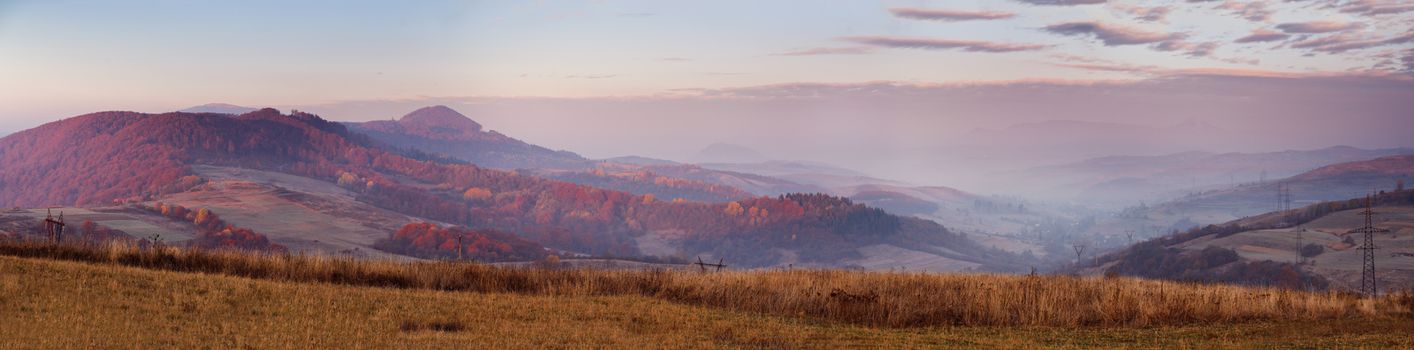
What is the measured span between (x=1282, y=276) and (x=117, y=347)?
178272mm

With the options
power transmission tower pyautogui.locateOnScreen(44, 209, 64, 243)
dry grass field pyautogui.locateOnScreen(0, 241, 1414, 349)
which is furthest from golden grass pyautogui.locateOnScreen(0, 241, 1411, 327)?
power transmission tower pyautogui.locateOnScreen(44, 209, 64, 243)

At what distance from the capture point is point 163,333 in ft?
61.3

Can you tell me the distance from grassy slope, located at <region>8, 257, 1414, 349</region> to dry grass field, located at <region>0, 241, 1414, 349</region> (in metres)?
0.07

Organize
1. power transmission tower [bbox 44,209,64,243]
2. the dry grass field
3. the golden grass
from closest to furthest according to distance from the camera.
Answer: the dry grass field < the golden grass < power transmission tower [bbox 44,209,64,243]

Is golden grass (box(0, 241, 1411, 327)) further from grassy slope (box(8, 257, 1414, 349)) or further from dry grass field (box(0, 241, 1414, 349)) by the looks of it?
grassy slope (box(8, 257, 1414, 349))

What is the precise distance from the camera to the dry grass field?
19906 mm

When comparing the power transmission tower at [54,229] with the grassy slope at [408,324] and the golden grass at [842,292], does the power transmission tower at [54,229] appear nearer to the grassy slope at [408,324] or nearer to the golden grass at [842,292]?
the golden grass at [842,292]

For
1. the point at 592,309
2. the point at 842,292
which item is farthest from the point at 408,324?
the point at 842,292

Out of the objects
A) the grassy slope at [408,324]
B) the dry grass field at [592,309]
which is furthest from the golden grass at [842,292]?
the grassy slope at [408,324]

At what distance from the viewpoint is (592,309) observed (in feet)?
82.5

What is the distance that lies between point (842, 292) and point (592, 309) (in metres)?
7.16

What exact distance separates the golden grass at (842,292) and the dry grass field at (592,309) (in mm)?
74

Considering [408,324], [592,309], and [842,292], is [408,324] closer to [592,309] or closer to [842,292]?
[592,309]

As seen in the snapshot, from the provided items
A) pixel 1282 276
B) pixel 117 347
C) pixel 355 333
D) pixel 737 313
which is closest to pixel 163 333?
pixel 117 347
